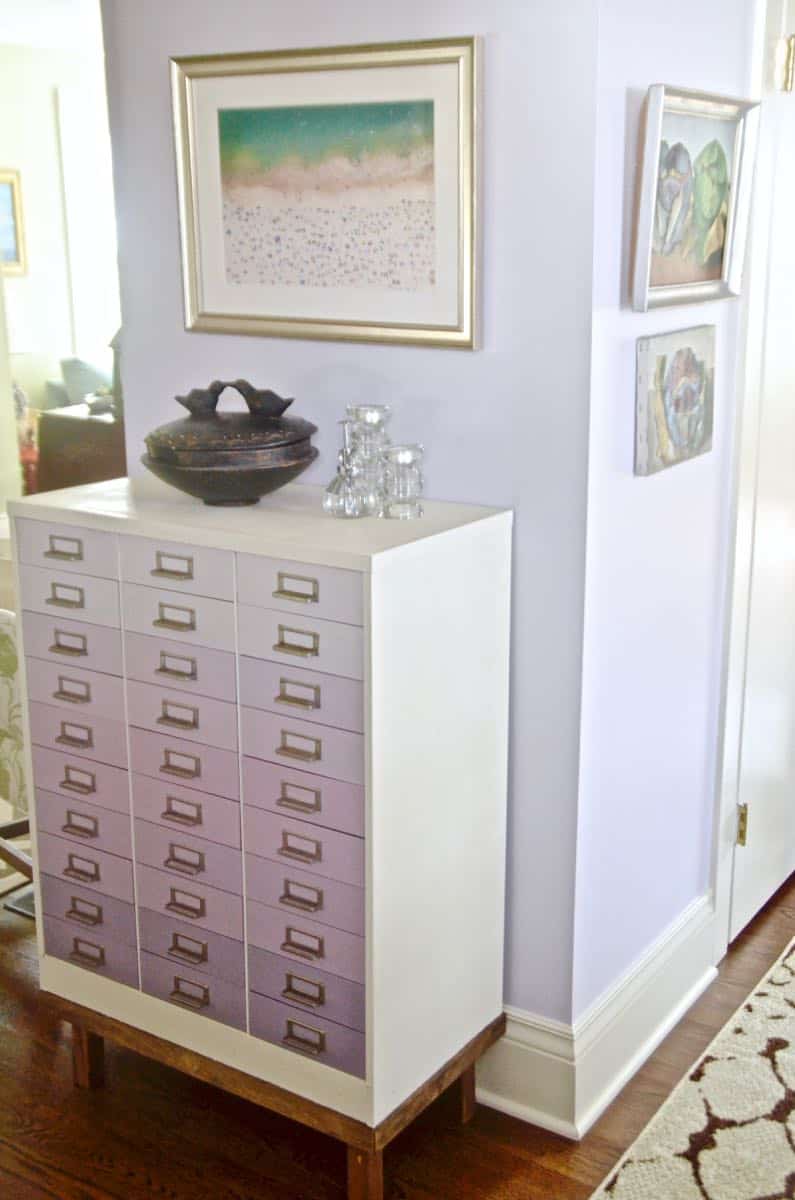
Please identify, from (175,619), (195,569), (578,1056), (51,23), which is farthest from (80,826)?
(51,23)

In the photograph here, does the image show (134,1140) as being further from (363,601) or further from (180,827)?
(363,601)

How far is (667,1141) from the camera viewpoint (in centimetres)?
233

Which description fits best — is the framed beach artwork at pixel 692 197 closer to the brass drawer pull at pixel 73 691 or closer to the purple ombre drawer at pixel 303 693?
the purple ombre drawer at pixel 303 693

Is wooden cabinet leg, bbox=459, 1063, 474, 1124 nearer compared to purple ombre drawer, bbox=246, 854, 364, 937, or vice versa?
purple ombre drawer, bbox=246, 854, 364, 937

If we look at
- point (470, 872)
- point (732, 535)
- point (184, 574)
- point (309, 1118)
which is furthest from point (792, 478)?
point (309, 1118)

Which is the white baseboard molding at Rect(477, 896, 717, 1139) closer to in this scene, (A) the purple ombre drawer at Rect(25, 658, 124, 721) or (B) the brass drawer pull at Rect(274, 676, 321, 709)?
(B) the brass drawer pull at Rect(274, 676, 321, 709)

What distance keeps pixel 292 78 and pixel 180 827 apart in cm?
129

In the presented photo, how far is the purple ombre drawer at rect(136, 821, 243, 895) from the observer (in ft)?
7.21

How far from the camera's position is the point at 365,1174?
211cm

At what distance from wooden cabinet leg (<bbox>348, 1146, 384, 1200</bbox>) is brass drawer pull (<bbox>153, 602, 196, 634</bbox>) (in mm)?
868

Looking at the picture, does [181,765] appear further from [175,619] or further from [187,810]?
[175,619]

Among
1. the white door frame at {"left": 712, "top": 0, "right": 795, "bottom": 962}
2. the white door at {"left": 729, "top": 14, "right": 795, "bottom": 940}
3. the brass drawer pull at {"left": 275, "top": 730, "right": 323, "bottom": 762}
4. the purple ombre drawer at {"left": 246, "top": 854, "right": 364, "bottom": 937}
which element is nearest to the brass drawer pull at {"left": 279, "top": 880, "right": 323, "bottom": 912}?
A: the purple ombre drawer at {"left": 246, "top": 854, "right": 364, "bottom": 937}

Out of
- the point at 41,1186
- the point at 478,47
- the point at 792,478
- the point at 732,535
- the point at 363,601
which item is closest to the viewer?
the point at 363,601

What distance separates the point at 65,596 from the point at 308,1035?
85 centimetres
